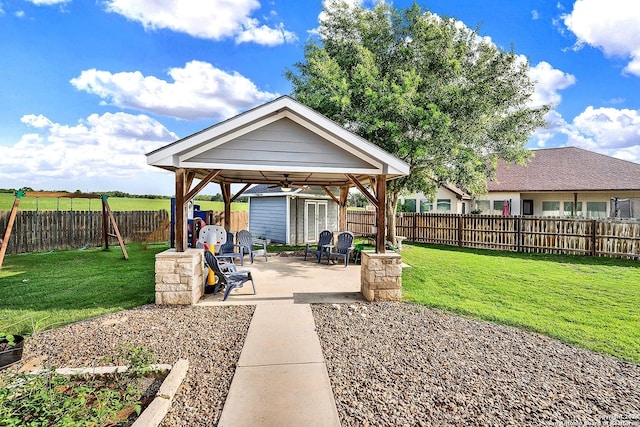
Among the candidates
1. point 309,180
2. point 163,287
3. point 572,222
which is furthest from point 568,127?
point 163,287

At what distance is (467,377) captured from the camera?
3643 mm

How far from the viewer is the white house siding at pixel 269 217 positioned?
16562 millimetres

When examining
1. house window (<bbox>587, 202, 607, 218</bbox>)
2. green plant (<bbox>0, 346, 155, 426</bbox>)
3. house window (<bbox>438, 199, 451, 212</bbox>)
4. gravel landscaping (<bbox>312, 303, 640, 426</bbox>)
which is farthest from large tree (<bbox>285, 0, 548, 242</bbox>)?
green plant (<bbox>0, 346, 155, 426</bbox>)

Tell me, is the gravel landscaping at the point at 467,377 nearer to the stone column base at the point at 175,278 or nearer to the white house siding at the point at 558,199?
the stone column base at the point at 175,278

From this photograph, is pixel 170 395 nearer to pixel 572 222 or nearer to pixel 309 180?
pixel 309 180

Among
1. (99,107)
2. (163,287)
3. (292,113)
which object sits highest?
(99,107)

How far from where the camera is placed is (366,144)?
6664 mm

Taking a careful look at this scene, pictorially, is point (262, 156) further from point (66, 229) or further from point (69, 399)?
point (66, 229)

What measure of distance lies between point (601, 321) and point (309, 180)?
883cm

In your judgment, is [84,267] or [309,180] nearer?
[84,267]

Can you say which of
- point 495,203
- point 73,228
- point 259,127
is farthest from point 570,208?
point 73,228

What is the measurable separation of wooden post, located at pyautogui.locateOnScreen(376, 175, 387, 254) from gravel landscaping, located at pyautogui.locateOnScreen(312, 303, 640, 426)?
1.89m

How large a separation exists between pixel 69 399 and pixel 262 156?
480 centimetres

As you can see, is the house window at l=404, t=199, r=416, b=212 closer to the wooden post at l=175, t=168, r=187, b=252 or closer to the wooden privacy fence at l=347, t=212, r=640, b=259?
the wooden privacy fence at l=347, t=212, r=640, b=259
